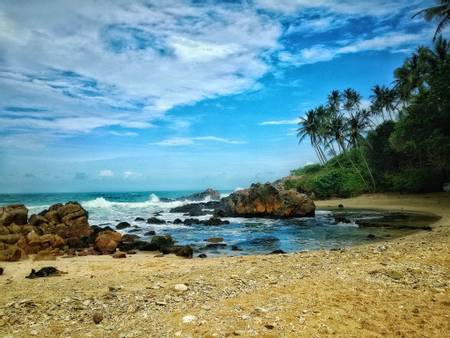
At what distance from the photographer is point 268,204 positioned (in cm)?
3962

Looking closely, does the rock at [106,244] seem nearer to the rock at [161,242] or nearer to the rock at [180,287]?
the rock at [161,242]

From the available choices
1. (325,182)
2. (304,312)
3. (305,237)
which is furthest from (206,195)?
(304,312)

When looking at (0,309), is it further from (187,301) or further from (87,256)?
(87,256)

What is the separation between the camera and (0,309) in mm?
7105

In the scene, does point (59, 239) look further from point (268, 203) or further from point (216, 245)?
point (268, 203)

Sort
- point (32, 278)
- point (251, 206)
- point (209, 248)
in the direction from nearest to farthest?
point (32, 278) < point (209, 248) < point (251, 206)

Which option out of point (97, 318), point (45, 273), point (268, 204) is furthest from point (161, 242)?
point (268, 204)

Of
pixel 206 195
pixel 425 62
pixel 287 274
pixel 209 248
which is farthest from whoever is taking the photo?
pixel 206 195

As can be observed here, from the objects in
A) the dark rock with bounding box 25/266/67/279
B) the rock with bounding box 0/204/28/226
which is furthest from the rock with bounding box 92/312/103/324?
the rock with bounding box 0/204/28/226

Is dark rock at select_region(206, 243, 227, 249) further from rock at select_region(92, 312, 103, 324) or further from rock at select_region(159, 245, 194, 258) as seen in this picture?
rock at select_region(92, 312, 103, 324)

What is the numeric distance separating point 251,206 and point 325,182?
23501 mm

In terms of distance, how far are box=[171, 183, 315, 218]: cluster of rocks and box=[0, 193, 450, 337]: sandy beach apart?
26600 millimetres

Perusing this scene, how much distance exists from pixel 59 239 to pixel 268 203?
2494 centimetres

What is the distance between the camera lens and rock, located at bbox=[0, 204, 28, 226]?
20.7 m
